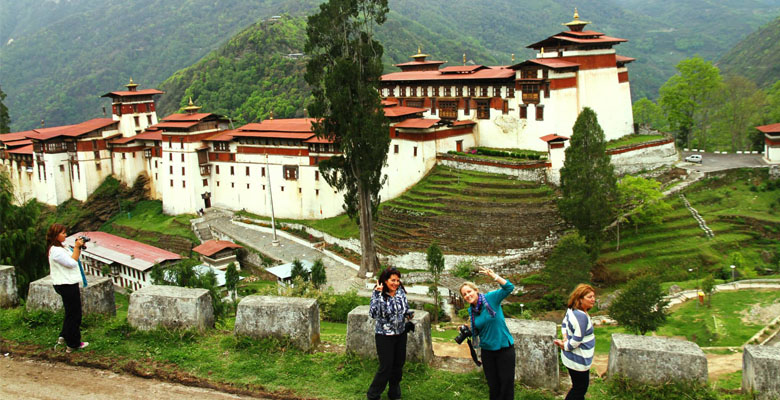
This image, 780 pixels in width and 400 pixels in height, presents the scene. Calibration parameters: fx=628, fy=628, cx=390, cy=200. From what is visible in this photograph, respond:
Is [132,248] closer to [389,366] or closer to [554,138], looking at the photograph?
[554,138]

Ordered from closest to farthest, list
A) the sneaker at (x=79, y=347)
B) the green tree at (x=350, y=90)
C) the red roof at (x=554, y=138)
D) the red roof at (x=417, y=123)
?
the sneaker at (x=79, y=347)
the green tree at (x=350, y=90)
the red roof at (x=554, y=138)
the red roof at (x=417, y=123)

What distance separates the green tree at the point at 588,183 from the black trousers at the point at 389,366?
2679 cm

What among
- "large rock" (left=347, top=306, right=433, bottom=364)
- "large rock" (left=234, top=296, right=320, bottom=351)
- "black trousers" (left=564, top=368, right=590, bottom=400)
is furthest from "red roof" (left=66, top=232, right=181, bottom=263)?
"black trousers" (left=564, top=368, right=590, bottom=400)

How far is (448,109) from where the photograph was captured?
155 ft

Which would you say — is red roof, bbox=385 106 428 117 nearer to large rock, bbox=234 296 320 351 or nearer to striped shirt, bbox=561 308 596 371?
large rock, bbox=234 296 320 351

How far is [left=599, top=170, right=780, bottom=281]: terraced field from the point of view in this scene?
33812 millimetres

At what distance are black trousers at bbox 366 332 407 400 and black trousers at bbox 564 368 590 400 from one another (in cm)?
210

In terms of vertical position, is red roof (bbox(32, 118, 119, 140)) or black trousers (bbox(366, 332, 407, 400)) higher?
red roof (bbox(32, 118, 119, 140))

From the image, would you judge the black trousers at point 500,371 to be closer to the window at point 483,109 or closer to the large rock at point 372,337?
the large rock at point 372,337

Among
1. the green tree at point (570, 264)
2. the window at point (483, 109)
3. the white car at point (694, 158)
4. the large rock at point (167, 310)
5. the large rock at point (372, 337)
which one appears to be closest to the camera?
the large rock at point (372, 337)

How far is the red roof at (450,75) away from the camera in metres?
43.8

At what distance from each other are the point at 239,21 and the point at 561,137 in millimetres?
132505

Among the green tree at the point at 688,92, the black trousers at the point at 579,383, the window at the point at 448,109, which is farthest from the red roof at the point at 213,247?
the green tree at the point at 688,92

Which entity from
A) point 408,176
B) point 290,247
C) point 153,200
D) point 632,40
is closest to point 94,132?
point 153,200
